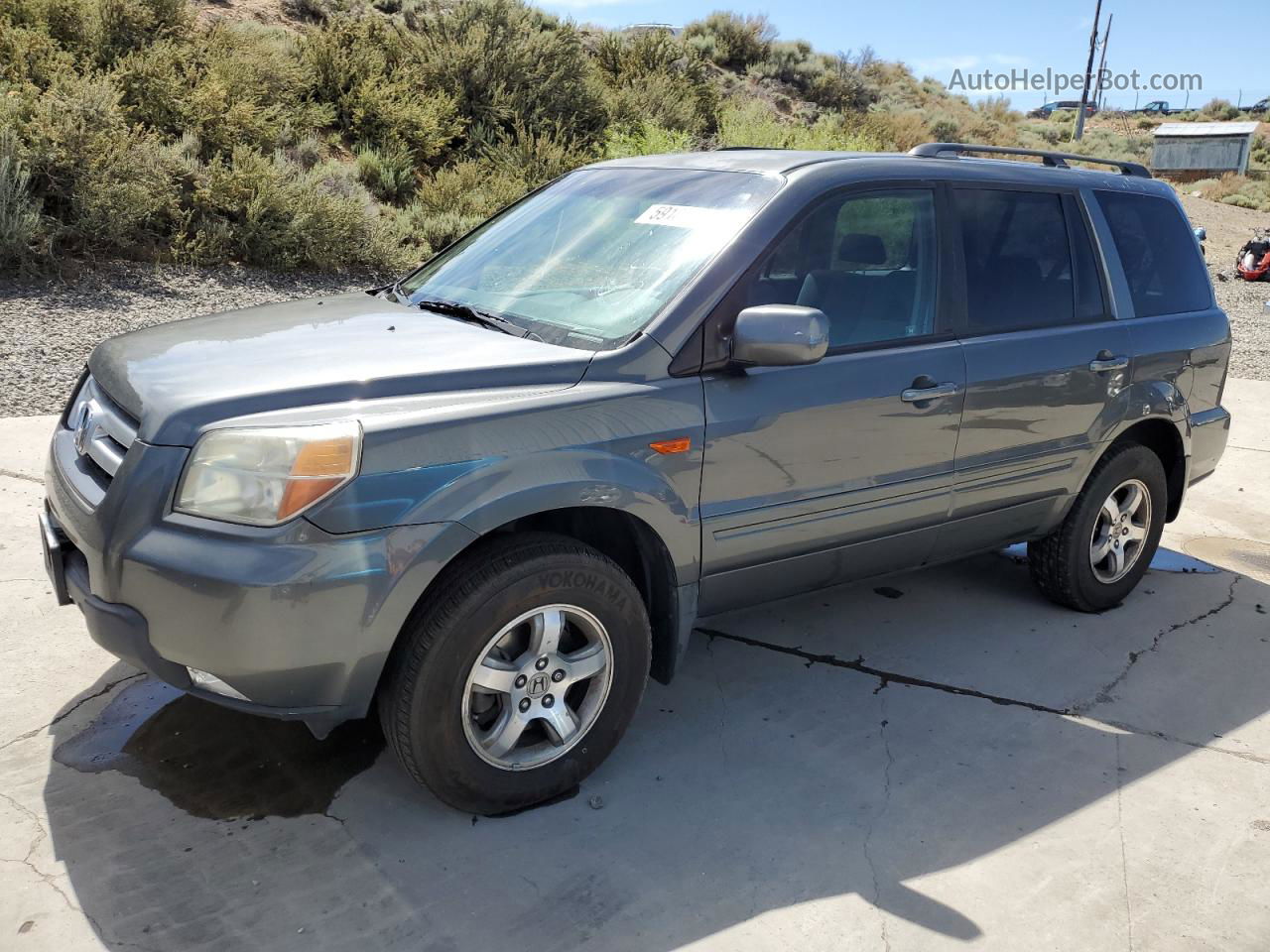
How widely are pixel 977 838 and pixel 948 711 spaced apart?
2.60 ft

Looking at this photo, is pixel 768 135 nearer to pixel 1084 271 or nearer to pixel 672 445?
pixel 1084 271

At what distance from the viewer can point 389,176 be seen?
1279cm

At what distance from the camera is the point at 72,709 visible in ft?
11.8

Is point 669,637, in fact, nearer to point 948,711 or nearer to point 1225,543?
point 948,711

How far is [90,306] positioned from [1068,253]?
700 centimetres

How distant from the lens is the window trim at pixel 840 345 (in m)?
3.32

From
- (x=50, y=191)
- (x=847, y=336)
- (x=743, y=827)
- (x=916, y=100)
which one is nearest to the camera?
(x=743, y=827)

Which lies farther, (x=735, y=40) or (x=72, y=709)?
(x=735, y=40)

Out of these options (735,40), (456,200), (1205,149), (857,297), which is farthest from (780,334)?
(1205,149)

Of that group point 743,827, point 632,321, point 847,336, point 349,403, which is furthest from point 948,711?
point 349,403

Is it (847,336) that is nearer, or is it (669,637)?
(669,637)

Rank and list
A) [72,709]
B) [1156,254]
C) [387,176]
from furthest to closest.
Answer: [387,176]
[1156,254]
[72,709]

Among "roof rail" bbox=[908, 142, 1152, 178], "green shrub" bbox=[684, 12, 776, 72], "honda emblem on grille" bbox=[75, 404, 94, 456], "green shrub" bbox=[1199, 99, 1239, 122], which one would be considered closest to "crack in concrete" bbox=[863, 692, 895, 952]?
"roof rail" bbox=[908, 142, 1152, 178]

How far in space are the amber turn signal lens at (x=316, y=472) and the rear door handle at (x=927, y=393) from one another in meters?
1.94
